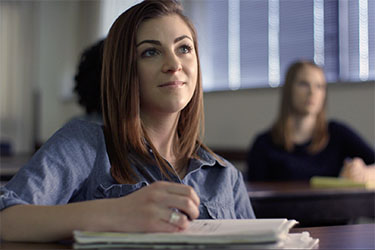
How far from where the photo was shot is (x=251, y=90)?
4.29m

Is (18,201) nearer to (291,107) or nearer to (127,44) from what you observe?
(127,44)

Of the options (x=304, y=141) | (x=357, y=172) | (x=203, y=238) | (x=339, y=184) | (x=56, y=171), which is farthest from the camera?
(x=304, y=141)

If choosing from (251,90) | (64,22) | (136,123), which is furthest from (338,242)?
(64,22)

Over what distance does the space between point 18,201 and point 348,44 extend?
3.17 meters

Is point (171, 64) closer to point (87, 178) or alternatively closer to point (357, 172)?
point (87, 178)

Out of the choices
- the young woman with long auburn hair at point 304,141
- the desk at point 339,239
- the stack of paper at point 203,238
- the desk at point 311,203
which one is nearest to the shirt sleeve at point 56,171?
the desk at point 339,239

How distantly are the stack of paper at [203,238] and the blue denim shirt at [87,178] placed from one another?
23 centimetres

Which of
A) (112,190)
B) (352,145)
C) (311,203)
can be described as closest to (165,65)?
(112,190)

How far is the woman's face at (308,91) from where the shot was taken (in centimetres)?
303

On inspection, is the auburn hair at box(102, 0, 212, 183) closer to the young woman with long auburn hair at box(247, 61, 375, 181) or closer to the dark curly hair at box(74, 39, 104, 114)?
the dark curly hair at box(74, 39, 104, 114)

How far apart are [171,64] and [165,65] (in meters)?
0.02

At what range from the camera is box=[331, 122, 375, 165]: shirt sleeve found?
3092 mm

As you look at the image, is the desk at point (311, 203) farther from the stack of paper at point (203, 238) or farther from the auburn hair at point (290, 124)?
the stack of paper at point (203, 238)

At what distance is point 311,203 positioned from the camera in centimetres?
209
